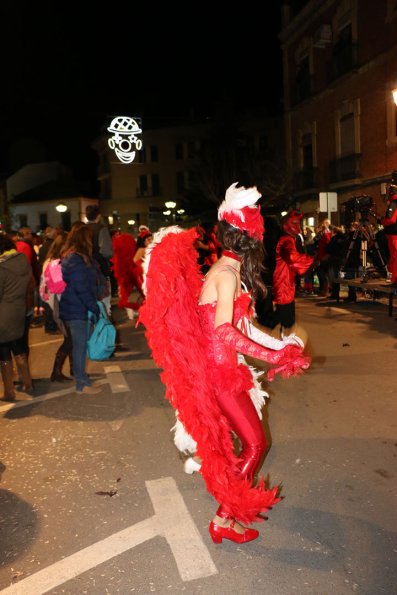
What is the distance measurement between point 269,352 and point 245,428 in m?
0.48

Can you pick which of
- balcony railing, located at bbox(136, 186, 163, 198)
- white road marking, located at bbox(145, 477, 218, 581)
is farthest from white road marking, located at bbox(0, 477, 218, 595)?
balcony railing, located at bbox(136, 186, 163, 198)

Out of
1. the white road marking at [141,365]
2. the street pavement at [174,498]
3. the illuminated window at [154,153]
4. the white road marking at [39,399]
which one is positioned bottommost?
the street pavement at [174,498]

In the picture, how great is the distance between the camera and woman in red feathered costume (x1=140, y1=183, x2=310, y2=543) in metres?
2.91

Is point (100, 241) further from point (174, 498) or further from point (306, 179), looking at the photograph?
point (306, 179)

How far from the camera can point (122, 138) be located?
66.5 feet

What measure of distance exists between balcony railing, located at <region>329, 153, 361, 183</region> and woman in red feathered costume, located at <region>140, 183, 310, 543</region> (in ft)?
71.1

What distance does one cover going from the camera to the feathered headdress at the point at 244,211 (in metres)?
3.08

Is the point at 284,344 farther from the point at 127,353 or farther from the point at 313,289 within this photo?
the point at 313,289

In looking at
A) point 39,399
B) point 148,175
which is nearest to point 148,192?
point 148,175

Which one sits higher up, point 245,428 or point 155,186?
point 155,186

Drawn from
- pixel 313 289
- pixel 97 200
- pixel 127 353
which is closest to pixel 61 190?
pixel 97 200

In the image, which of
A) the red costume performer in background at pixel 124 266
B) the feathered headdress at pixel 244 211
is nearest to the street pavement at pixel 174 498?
the feathered headdress at pixel 244 211

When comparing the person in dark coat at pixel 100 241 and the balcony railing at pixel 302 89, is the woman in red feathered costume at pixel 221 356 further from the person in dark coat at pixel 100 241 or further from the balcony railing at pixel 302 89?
the balcony railing at pixel 302 89

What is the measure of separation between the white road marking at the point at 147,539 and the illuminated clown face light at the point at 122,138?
17.5 metres
